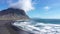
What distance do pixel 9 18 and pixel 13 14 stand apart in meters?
0.08

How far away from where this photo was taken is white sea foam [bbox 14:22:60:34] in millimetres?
2098

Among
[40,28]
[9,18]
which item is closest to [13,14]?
[9,18]

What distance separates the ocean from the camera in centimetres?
209

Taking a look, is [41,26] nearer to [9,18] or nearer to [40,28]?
[40,28]

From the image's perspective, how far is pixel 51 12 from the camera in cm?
213

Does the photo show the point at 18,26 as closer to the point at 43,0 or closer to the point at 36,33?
the point at 36,33

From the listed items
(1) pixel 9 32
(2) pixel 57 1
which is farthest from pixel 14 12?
(2) pixel 57 1

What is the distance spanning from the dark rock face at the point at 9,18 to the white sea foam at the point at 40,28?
9 centimetres

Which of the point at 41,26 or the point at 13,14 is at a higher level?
the point at 13,14

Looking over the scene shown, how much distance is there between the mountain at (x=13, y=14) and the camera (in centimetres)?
214

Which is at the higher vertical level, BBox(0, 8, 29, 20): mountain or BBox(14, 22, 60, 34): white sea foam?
BBox(0, 8, 29, 20): mountain

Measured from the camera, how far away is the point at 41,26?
83.9 inches

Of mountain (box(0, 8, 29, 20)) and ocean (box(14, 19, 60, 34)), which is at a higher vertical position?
mountain (box(0, 8, 29, 20))

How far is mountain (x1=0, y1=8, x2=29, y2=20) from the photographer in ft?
7.02
